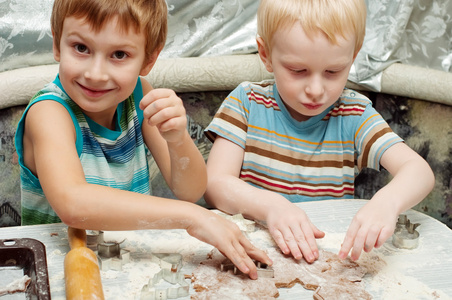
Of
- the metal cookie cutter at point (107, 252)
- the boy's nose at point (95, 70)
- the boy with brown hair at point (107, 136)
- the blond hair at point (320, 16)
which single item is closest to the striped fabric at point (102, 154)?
the boy with brown hair at point (107, 136)

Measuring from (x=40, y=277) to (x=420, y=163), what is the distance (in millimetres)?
768

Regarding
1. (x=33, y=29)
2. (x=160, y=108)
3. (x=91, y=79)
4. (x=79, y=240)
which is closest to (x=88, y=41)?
(x=91, y=79)

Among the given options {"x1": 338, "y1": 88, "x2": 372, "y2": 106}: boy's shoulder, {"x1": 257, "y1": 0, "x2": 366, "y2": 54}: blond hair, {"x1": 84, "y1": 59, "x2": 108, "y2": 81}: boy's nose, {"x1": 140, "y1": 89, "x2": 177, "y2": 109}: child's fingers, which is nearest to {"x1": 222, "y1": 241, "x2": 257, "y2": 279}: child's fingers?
{"x1": 140, "y1": 89, "x2": 177, "y2": 109}: child's fingers

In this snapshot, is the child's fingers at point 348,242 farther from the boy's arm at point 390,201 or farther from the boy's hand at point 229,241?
the boy's hand at point 229,241

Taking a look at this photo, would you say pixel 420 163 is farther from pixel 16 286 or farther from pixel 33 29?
pixel 33 29

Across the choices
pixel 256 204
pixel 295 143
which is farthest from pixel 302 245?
pixel 295 143

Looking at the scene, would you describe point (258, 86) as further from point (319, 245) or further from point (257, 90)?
point (319, 245)

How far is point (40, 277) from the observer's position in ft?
2.39

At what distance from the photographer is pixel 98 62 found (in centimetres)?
95

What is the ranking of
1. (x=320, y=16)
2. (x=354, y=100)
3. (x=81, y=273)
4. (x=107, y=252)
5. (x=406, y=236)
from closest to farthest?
(x=81, y=273)
(x=107, y=252)
(x=406, y=236)
(x=320, y=16)
(x=354, y=100)

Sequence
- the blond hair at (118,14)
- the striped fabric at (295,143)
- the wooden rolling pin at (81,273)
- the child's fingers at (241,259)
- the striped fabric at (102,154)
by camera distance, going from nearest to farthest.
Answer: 1. the wooden rolling pin at (81,273)
2. the child's fingers at (241,259)
3. the blond hair at (118,14)
4. the striped fabric at (102,154)
5. the striped fabric at (295,143)

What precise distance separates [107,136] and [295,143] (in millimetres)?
445

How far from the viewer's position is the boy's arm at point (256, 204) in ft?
3.03

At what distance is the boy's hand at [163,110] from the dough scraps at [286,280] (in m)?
0.23
